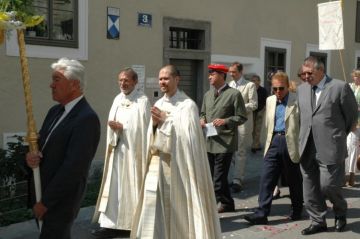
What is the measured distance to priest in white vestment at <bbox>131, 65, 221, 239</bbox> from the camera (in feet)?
15.1

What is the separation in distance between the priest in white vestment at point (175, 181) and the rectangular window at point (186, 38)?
6.28 m

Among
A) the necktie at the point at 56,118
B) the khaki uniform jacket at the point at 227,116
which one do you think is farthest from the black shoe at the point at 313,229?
the necktie at the point at 56,118

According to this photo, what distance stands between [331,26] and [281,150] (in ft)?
12.1

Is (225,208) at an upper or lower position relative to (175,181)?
lower

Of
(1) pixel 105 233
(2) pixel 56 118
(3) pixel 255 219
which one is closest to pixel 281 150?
(3) pixel 255 219

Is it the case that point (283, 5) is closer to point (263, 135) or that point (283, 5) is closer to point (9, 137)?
point (263, 135)

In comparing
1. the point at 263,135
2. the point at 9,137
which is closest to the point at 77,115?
the point at 9,137

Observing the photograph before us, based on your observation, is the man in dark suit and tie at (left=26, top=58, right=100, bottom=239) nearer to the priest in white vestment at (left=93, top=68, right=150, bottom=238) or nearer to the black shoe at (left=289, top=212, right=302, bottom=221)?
the priest in white vestment at (left=93, top=68, right=150, bottom=238)

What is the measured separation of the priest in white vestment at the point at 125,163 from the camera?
572cm

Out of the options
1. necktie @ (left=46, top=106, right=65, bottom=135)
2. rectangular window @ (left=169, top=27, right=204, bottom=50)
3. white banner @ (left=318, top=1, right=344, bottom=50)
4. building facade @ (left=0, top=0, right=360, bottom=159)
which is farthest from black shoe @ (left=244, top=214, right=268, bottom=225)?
rectangular window @ (left=169, top=27, right=204, bottom=50)

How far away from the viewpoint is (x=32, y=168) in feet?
11.5

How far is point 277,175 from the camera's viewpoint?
21.3 ft

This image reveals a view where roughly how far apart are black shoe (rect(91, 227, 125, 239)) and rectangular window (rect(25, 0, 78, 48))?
12.2 feet

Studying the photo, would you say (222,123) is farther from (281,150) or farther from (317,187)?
(317,187)
